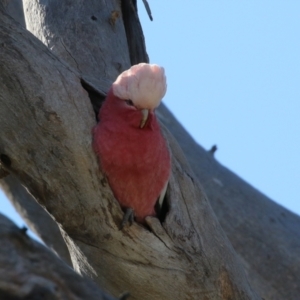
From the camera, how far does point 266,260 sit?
14.7ft

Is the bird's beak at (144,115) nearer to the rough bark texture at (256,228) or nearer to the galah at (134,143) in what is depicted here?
the galah at (134,143)

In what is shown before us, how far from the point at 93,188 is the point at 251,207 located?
75.3 inches

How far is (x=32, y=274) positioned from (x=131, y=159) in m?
1.29

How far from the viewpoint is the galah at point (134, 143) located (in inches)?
118

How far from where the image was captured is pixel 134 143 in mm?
3031

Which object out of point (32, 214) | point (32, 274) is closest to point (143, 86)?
point (32, 274)

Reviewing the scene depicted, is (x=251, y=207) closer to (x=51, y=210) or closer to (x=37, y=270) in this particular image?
(x=51, y=210)

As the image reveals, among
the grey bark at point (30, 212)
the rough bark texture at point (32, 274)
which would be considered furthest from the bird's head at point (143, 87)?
the grey bark at point (30, 212)

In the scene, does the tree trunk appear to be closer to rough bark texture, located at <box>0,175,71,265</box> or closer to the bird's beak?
the bird's beak

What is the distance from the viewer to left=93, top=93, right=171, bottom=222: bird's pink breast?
3.00 meters

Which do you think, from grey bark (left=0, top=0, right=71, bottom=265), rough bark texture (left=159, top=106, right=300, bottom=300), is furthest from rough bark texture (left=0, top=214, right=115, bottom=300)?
grey bark (left=0, top=0, right=71, bottom=265)

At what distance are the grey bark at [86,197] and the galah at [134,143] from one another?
0.15 feet

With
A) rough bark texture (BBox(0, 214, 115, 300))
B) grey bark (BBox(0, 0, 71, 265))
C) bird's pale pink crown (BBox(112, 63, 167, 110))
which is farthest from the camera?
grey bark (BBox(0, 0, 71, 265))

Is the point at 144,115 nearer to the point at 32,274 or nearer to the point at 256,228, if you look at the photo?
the point at 32,274
